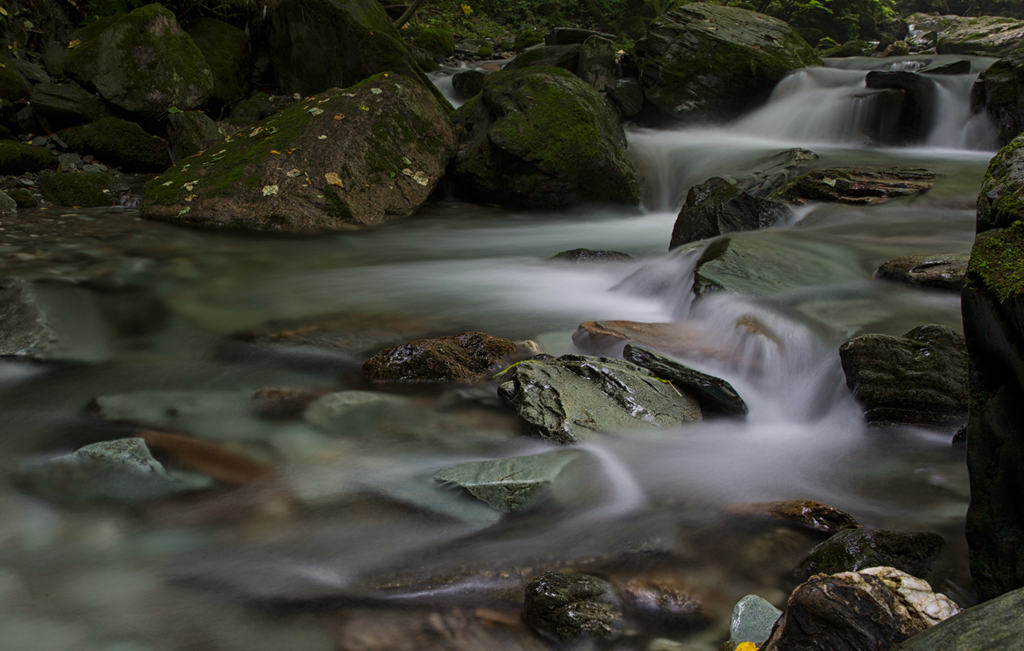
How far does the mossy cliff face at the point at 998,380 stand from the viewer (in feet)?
5.55

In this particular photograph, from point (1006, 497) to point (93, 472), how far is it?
3.10 metres

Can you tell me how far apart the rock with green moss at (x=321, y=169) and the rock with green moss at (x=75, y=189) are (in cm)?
97

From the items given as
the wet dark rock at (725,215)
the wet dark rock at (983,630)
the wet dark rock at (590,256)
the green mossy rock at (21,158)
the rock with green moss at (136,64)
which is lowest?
the wet dark rock at (590,256)

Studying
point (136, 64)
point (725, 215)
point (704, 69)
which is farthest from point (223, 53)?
point (725, 215)

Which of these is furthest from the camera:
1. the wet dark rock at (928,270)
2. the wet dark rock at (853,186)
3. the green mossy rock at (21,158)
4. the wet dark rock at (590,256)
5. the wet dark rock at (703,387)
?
the green mossy rock at (21,158)

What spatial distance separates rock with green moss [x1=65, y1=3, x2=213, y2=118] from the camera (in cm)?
934

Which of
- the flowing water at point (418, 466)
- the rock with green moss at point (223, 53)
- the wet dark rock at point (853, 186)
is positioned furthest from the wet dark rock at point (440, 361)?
the rock with green moss at point (223, 53)

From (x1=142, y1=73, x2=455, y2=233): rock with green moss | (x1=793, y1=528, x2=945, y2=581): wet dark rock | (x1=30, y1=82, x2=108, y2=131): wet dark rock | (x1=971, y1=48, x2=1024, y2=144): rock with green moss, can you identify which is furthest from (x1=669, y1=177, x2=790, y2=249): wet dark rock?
(x1=30, y1=82, x2=108, y2=131): wet dark rock

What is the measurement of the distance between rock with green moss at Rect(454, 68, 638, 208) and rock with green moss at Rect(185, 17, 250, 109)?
416 centimetres

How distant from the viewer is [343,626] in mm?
2021

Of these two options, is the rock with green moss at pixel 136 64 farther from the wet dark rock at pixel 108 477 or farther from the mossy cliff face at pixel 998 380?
the mossy cliff face at pixel 998 380

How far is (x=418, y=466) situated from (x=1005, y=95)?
10622 mm

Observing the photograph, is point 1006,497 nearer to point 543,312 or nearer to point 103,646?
point 103,646

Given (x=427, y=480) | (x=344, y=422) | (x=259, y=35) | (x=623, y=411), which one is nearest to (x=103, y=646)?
(x=427, y=480)
